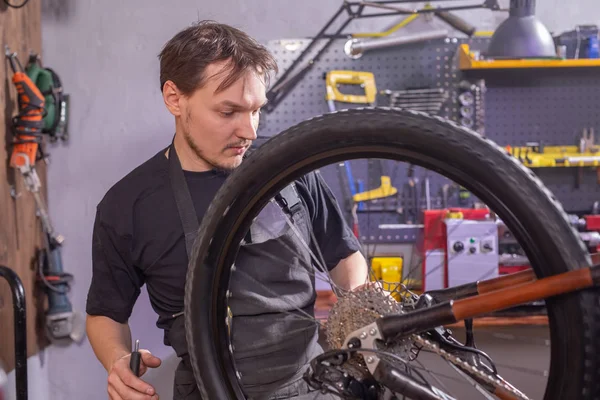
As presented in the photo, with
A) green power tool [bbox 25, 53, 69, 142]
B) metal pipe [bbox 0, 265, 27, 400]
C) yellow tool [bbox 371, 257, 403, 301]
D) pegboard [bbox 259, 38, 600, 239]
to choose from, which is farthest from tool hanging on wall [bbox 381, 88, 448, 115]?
metal pipe [bbox 0, 265, 27, 400]

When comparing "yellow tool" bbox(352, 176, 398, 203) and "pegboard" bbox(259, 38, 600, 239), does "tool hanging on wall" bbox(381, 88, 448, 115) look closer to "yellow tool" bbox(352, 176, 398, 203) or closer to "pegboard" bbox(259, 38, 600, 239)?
"pegboard" bbox(259, 38, 600, 239)

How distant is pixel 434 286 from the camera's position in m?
1.85

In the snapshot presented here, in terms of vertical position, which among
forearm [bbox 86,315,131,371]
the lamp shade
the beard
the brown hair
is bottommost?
forearm [bbox 86,315,131,371]

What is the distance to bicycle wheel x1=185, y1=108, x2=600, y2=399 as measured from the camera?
518mm

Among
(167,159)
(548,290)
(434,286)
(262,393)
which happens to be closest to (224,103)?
(167,159)

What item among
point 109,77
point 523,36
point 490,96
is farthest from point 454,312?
point 109,77

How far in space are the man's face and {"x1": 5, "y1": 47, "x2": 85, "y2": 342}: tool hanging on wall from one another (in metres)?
1.04

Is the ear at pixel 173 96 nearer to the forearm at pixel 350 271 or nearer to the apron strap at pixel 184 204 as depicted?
the apron strap at pixel 184 204

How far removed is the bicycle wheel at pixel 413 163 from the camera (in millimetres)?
518

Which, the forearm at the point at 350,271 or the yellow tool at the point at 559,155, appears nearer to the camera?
the forearm at the point at 350,271

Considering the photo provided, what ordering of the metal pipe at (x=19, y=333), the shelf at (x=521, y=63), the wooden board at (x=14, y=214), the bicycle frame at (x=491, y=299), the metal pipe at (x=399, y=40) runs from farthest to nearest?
the metal pipe at (x=399, y=40)
the shelf at (x=521, y=63)
the wooden board at (x=14, y=214)
the metal pipe at (x=19, y=333)
the bicycle frame at (x=491, y=299)

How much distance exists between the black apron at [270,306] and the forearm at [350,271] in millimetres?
80

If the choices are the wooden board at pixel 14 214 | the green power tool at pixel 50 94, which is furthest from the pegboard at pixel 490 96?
the wooden board at pixel 14 214

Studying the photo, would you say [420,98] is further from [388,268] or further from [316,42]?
[388,268]
